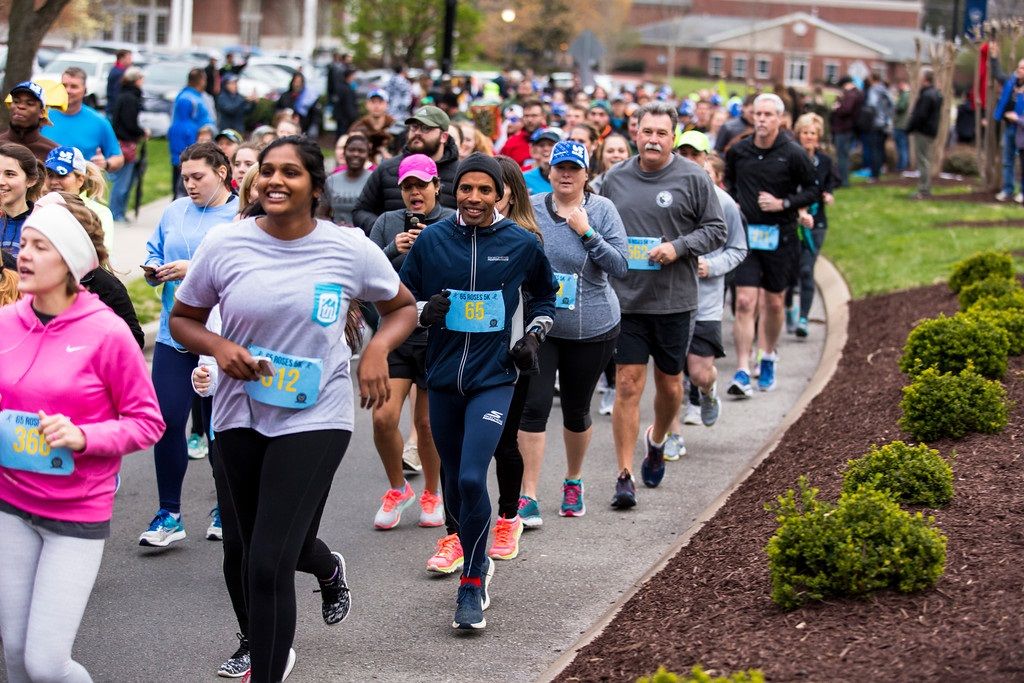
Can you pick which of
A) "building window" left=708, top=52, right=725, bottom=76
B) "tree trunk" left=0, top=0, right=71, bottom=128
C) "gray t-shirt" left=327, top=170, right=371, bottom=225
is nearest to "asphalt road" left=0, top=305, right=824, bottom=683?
"gray t-shirt" left=327, top=170, right=371, bottom=225

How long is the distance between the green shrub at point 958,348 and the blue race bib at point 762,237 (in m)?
2.73

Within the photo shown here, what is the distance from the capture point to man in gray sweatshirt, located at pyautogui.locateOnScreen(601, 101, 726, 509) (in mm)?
8898

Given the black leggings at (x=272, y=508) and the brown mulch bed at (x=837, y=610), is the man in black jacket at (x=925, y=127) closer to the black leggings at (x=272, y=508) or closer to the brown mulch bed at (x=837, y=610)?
the brown mulch bed at (x=837, y=610)

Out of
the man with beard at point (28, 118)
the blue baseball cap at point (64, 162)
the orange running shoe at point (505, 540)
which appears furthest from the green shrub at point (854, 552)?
the man with beard at point (28, 118)

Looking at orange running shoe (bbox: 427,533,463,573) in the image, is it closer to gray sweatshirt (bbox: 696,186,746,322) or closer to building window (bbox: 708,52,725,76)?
gray sweatshirt (bbox: 696,186,746,322)

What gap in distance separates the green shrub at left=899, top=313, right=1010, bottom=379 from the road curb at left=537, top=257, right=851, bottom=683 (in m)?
1.17

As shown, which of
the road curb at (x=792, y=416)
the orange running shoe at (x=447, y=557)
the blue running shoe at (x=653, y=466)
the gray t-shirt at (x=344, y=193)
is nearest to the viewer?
the road curb at (x=792, y=416)

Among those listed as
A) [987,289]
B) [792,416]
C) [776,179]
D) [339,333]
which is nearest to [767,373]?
[792,416]

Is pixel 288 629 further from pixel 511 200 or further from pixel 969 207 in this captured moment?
pixel 969 207

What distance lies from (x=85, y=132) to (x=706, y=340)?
489 cm

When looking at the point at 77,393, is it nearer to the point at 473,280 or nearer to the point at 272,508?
the point at 272,508

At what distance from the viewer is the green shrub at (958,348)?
9477 millimetres

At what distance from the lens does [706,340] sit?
1049 cm

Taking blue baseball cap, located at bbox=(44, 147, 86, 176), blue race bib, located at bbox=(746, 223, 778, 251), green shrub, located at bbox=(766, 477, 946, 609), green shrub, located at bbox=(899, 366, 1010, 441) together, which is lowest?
green shrub, located at bbox=(766, 477, 946, 609)
